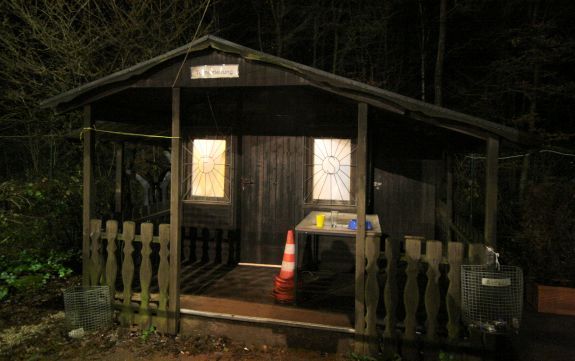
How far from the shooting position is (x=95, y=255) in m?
5.19

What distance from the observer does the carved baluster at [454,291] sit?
4062mm

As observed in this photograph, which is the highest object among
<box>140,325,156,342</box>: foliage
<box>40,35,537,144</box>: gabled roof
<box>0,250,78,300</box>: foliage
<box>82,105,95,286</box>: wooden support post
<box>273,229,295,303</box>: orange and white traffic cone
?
<box>40,35,537,144</box>: gabled roof

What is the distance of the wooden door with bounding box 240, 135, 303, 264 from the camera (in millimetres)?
6934

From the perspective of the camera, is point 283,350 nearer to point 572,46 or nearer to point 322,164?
point 322,164

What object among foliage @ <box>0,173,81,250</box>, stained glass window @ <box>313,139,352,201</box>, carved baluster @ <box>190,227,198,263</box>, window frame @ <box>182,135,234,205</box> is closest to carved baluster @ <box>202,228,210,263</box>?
carved baluster @ <box>190,227,198,263</box>

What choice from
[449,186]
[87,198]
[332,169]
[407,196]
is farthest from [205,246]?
[449,186]

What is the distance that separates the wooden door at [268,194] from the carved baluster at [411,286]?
9.65 ft

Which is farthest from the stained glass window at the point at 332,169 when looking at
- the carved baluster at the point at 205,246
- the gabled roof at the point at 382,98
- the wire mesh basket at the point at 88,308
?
the wire mesh basket at the point at 88,308

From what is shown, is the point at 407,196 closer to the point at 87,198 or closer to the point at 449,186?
the point at 449,186

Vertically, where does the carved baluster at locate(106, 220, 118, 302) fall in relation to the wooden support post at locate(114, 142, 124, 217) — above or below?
below

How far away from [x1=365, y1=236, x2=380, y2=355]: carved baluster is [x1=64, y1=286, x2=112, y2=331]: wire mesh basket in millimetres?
3210

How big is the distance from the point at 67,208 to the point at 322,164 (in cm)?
507

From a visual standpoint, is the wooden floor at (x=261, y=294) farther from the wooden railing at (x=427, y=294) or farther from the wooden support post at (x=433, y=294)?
the wooden support post at (x=433, y=294)

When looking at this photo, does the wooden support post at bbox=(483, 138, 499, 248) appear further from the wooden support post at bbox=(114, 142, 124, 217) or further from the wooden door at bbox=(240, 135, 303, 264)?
the wooden support post at bbox=(114, 142, 124, 217)
